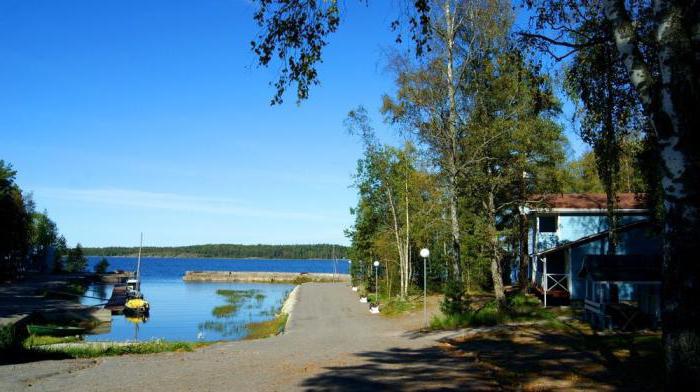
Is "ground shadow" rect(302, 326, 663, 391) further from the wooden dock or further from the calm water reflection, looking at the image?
the wooden dock

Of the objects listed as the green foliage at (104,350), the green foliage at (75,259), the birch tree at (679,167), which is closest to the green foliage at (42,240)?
the green foliage at (75,259)

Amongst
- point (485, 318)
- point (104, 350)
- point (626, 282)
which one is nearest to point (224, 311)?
point (104, 350)

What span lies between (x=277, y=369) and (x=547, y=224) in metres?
22.9

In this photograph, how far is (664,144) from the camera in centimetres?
582

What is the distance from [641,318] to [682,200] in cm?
1298

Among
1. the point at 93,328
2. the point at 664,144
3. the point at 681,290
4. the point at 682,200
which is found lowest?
the point at 93,328

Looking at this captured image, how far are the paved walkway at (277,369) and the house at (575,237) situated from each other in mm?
10836

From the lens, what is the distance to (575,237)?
3027 cm

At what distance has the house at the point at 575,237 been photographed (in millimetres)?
25844

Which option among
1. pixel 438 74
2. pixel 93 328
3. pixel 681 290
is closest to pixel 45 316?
pixel 93 328

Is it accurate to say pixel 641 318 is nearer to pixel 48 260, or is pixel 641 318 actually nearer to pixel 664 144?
pixel 664 144

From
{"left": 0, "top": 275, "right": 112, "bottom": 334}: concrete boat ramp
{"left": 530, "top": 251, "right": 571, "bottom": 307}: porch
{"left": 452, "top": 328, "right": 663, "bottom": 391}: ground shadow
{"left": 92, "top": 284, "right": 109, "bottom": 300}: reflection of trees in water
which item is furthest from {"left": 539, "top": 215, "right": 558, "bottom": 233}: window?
{"left": 92, "top": 284, "right": 109, "bottom": 300}: reflection of trees in water

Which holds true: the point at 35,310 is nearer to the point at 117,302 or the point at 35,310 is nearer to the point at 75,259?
the point at 117,302

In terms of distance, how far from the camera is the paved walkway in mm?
10281
